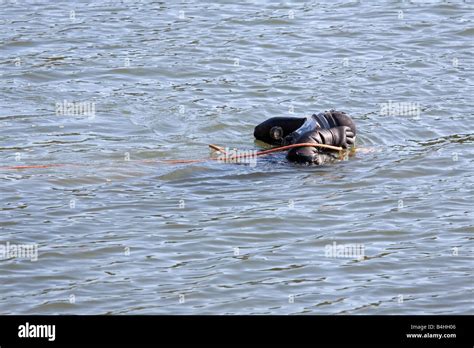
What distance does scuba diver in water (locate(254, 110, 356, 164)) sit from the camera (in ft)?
38.1

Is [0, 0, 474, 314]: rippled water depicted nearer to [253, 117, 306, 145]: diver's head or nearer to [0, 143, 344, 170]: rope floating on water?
[0, 143, 344, 170]: rope floating on water

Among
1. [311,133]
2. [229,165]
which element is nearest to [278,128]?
[311,133]

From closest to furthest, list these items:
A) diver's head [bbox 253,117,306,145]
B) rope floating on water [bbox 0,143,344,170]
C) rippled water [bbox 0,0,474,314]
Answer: rippled water [bbox 0,0,474,314], rope floating on water [bbox 0,143,344,170], diver's head [bbox 253,117,306,145]

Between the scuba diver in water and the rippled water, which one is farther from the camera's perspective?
the scuba diver in water

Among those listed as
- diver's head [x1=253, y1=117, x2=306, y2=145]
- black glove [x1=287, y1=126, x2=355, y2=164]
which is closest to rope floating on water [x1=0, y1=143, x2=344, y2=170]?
black glove [x1=287, y1=126, x2=355, y2=164]

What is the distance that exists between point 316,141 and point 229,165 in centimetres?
100

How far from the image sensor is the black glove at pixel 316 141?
11.6 metres

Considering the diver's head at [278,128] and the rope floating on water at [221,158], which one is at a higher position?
the diver's head at [278,128]

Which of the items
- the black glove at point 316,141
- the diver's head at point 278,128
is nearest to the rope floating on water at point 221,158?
the black glove at point 316,141

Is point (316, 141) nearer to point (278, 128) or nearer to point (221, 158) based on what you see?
point (278, 128)

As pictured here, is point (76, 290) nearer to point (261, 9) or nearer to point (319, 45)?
point (319, 45)

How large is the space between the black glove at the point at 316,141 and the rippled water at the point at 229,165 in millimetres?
141

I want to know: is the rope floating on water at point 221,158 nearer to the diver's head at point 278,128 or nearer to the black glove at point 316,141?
the black glove at point 316,141
